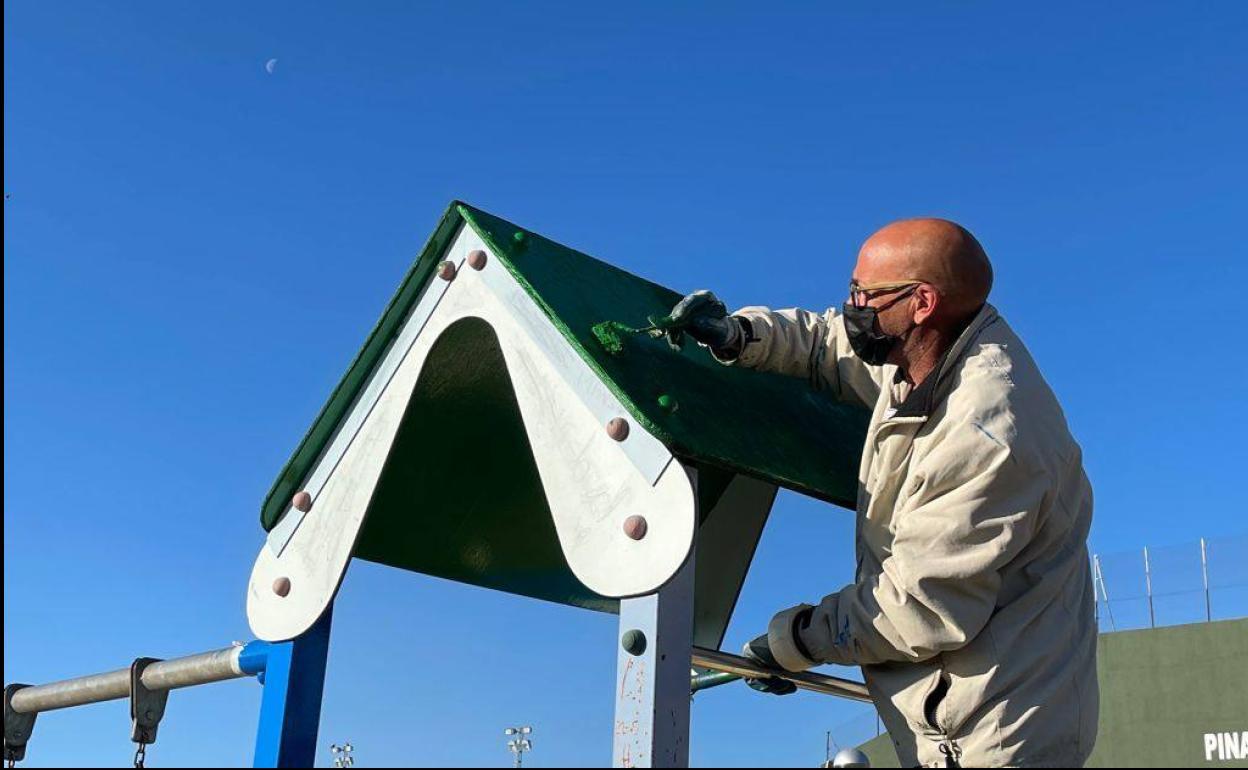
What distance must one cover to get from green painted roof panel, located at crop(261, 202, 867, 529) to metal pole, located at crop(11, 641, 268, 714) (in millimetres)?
491

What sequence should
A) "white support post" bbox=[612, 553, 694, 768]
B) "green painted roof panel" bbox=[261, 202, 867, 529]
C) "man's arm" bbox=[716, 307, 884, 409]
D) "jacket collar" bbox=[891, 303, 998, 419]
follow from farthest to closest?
"man's arm" bbox=[716, 307, 884, 409], "green painted roof panel" bbox=[261, 202, 867, 529], "jacket collar" bbox=[891, 303, 998, 419], "white support post" bbox=[612, 553, 694, 768]

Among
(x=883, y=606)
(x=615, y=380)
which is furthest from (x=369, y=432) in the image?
(x=883, y=606)

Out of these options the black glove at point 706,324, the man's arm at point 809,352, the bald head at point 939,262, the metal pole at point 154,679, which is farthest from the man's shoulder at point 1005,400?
the metal pole at point 154,679

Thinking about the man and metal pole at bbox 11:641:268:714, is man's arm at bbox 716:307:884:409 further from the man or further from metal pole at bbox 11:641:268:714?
metal pole at bbox 11:641:268:714

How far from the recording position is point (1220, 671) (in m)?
20.7

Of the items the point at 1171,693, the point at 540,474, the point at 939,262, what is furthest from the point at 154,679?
the point at 1171,693

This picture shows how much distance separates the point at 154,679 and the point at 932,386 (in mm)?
3115

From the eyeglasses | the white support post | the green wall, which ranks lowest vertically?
the white support post

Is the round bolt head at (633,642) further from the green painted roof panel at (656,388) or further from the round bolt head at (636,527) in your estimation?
the green painted roof panel at (656,388)

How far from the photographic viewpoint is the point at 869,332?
3.34 meters

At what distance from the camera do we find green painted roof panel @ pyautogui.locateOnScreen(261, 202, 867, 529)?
3.26 meters

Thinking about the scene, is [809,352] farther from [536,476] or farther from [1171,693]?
[1171,693]

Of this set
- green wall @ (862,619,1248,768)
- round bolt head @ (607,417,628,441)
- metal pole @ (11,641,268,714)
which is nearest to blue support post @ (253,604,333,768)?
metal pole @ (11,641,268,714)

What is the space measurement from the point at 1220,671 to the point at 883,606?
20382 mm
